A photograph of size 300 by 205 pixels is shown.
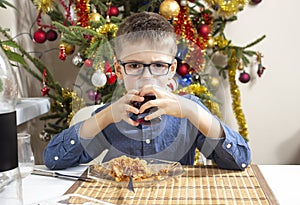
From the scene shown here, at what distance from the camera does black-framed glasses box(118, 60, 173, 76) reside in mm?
992

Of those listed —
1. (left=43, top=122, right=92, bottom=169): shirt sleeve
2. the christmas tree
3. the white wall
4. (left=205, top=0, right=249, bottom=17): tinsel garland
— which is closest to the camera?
the christmas tree

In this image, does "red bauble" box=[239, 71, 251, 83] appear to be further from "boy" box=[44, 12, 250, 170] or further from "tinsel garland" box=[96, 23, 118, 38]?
"boy" box=[44, 12, 250, 170]

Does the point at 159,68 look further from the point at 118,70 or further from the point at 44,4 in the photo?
the point at 44,4

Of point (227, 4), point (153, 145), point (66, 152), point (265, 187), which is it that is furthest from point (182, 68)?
point (227, 4)

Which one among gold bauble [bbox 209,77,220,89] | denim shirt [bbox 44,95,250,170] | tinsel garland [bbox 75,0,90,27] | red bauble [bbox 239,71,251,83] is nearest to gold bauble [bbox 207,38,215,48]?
red bauble [bbox 239,71,251,83]

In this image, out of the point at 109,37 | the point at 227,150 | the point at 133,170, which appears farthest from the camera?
the point at 109,37

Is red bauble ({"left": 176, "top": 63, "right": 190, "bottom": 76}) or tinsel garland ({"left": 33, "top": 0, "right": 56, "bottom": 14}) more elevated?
tinsel garland ({"left": 33, "top": 0, "right": 56, "bottom": 14})

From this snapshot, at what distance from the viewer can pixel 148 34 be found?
1035 millimetres

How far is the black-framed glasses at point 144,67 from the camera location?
0.99 m

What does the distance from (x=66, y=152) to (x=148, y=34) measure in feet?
1.44

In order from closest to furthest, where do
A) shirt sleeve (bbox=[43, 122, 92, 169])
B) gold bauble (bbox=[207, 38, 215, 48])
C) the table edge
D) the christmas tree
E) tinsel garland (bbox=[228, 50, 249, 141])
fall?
the table edge → the christmas tree → shirt sleeve (bbox=[43, 122, 92, 169]) → gold bauble (bbox=[207, 38, 215, 48]) → tinsel garland (bbox=[228, 50, 249, 141])

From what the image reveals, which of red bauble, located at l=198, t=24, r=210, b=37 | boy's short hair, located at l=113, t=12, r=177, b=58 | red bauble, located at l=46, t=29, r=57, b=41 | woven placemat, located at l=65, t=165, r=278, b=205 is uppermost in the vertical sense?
red bauble, located at l=198, t=24, r=210, b=37

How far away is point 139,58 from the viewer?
100 centimetres

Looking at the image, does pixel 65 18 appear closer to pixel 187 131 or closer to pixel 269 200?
pixel 187 131
